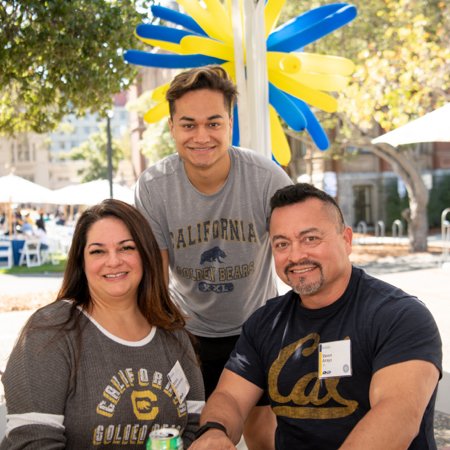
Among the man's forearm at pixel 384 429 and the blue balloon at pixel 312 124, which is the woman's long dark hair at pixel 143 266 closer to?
the man's forearm at pixel 384 429

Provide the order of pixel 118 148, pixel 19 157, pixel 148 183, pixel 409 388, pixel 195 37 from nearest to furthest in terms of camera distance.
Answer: pixel 409 388
pixel 148 183
pixel 195 37
pixel 118 148
pixel 19 157

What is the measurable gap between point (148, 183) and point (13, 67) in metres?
5.37

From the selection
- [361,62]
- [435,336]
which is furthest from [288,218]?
[361,62]

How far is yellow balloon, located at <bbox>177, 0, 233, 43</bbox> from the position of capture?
3977mm

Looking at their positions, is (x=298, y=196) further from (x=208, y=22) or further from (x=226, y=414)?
(x=208, y=22)

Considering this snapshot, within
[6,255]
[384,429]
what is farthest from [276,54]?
[6,255]

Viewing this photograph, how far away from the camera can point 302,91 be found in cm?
409

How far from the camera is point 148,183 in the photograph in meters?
2.94

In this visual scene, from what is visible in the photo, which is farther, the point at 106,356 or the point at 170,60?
the point at 170,60

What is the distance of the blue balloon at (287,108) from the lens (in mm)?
4129

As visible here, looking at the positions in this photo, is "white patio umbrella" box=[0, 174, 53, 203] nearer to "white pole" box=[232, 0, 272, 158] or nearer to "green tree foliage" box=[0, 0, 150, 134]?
"green tree foliage" box=[0, 0, 150, 134]

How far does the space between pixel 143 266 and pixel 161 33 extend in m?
2.20

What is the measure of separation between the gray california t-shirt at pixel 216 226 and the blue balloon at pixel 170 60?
1.19 metres

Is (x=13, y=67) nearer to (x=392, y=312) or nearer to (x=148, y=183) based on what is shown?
(x=148, y=183)
